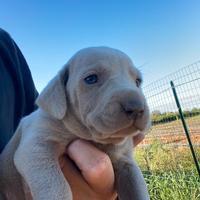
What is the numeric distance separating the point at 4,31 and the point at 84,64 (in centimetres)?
133

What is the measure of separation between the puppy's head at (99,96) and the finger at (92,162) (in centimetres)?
6

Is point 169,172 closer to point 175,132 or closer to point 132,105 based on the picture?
point 175,132

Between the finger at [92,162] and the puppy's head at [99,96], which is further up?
the puppy's head at [99,96]

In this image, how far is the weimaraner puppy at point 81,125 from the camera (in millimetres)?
1726

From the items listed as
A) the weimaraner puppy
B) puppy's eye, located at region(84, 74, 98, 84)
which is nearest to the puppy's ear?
the weimaraner puppy

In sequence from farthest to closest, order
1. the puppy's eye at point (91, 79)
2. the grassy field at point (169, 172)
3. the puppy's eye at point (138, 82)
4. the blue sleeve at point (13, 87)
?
the grassy field at point (169, 172), the blue sleeve at point (13, 87), the puppy's eye at point (138, 82), the puppy's eye at point (91, 79)

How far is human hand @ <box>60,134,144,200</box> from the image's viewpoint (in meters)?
1.95

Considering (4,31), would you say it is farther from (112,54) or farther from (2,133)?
(112,54)

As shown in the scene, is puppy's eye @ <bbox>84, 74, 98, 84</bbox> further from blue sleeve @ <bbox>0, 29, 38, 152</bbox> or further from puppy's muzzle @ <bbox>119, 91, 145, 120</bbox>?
blue sleeve @ <bbox>0, 29, 38, 152</bbox>

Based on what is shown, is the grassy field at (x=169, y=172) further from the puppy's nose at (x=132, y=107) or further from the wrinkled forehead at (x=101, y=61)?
the puppy's nose at (x=132, y=107)

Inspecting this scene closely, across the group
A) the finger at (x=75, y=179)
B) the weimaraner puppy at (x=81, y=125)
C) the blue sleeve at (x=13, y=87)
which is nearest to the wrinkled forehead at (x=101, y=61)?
the weimaraner puppy at (x=81, y=125)

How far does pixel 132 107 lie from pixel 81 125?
35cm

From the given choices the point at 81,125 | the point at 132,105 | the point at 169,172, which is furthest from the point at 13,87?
the point at 169,172

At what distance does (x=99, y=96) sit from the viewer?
1.84m
